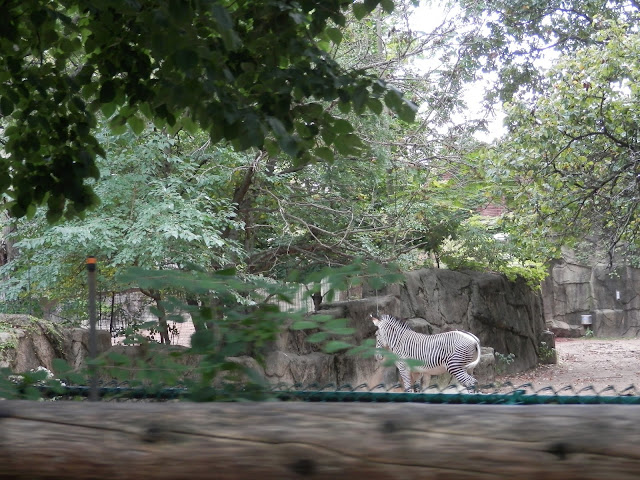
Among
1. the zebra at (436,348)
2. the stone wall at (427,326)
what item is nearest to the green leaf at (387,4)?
the stone wall at (427,326)

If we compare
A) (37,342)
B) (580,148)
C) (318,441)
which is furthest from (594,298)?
(318,441)

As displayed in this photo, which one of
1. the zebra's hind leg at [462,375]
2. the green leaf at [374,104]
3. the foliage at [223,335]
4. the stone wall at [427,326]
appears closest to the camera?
the foliage at [223,335]

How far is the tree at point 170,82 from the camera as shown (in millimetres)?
3070

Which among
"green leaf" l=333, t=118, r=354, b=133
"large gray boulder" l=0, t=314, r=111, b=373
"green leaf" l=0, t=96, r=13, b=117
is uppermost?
"green leaf" l=0, t=96, r=13, b=117

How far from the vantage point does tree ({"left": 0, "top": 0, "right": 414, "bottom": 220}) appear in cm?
307

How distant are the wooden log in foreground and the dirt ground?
10.4 m

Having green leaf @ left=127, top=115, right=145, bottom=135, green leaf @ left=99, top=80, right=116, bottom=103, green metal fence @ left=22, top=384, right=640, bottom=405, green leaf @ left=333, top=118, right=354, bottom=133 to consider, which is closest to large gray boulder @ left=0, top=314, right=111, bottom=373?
green leaf @ left=127, top=115, right=145, bottom=135

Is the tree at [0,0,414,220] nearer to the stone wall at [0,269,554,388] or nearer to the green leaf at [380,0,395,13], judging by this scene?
the green leaf at [380,0,395,13]

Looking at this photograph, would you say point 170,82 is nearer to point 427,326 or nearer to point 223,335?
point 223,335

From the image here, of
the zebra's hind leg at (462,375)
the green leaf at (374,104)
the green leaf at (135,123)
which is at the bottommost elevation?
the zebra's hind leg at (462,375)

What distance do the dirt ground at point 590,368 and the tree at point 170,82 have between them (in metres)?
9.04

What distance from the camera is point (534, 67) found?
1439cm

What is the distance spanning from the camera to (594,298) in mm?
22984

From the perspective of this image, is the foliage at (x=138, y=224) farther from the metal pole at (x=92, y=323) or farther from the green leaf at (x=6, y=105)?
the metal pole at (x=92, y=323)
